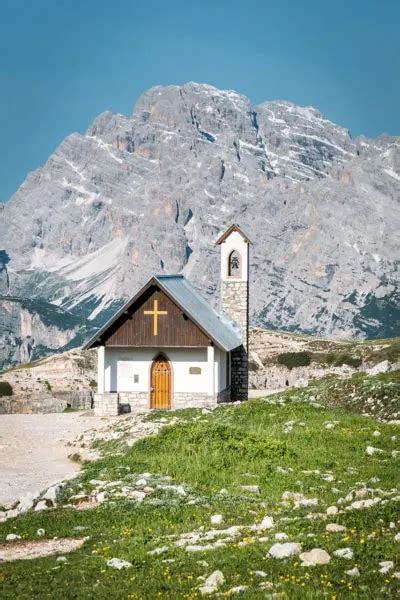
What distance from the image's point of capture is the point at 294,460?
20172 millimetres

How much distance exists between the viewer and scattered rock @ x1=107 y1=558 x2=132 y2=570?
11438mm

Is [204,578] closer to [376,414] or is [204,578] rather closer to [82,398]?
[376,414]

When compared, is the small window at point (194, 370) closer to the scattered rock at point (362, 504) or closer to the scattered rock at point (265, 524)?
the scattered rock at point (362, 504)

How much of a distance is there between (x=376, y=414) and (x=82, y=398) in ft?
99.3

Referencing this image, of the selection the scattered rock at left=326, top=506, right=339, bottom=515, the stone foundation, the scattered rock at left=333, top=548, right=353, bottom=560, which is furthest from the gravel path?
the scattered rock at left=333, top=548, right=353, bottom=560

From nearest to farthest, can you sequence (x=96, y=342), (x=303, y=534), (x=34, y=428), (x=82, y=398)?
(x=303, y=534) < (x=34, y=428) < (x=96, y=342) < (x=82, y=398)

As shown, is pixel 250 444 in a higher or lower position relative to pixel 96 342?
lower

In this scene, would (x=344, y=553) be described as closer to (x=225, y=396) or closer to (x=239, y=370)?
(x=225, y=396)

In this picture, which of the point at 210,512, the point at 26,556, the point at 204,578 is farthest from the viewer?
the point at 210,512

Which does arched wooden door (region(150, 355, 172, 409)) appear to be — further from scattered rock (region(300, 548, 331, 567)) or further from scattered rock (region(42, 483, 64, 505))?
scattered rock (region(300, 548, 331, 567))

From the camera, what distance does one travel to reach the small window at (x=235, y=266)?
2010 inches

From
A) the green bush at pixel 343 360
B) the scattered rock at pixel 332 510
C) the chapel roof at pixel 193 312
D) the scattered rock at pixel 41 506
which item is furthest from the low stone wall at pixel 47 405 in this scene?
the green bush at pixel 343 360

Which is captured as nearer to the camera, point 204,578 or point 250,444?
point 204,578

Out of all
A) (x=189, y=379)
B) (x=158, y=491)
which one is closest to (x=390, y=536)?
(x=158, y=491)
